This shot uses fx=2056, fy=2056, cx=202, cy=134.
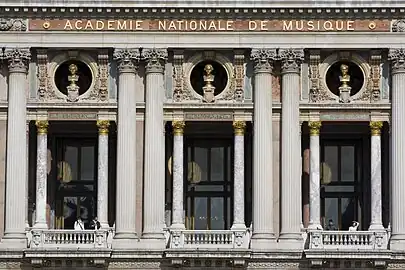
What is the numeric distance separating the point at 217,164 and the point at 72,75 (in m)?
6.18

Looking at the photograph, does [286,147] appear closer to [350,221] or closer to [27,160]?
[350,221]

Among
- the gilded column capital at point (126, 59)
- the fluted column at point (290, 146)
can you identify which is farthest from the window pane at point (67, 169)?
the fluted column at point (290, 146)

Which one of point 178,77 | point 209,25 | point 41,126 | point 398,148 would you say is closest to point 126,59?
point 178,77

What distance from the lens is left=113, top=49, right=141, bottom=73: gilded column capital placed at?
7156 cm

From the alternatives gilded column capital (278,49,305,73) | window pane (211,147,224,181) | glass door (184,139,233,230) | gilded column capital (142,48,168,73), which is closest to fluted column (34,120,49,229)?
gilded column capital (142,48,168,73)

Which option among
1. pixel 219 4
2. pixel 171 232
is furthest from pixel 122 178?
pixel 219 4

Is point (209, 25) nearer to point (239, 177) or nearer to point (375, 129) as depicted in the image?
point (239, 177)

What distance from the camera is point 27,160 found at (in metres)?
71.6

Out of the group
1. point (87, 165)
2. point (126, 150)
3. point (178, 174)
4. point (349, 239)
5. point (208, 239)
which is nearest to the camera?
point (349, 239)

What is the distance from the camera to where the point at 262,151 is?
7125 centimetres

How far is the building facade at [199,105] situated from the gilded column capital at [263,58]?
35 millimetres

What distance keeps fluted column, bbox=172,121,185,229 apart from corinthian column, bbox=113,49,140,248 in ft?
4.67

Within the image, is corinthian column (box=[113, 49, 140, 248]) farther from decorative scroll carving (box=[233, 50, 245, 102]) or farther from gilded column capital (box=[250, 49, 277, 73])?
gilded column capital (box=[250, 49, 277, 73])

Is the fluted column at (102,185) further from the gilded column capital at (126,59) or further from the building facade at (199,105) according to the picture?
the gilded column capital at (126,59)
